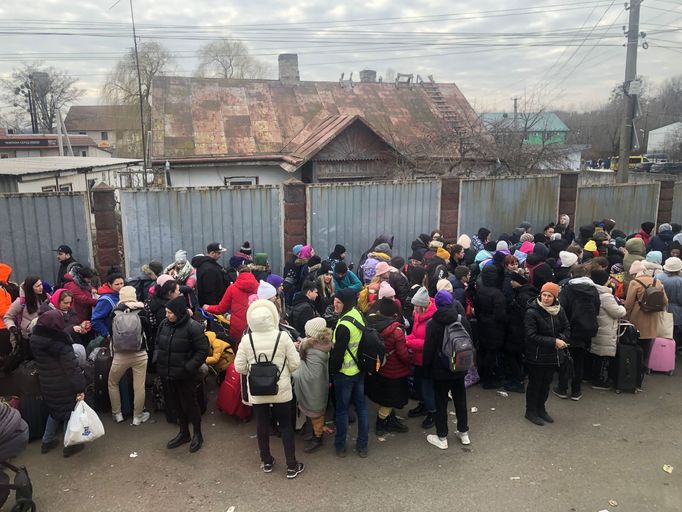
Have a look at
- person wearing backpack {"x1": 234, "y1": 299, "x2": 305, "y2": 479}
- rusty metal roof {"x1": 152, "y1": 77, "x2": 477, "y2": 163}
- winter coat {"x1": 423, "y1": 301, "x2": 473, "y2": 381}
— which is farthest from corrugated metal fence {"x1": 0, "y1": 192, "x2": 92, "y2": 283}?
rusty metal roof {"x1": 152, "y1": 77, "x2": 477, "y2": 163}

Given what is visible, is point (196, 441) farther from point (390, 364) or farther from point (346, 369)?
point (390, 364)

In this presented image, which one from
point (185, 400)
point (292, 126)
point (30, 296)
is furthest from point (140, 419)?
point (292, 126)

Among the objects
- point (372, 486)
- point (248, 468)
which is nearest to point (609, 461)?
point (372, 486)

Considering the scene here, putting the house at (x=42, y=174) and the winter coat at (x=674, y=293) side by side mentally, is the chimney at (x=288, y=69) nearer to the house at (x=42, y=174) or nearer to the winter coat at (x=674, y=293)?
the house at (x=42, y=174)

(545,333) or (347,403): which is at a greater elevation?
(545,333)

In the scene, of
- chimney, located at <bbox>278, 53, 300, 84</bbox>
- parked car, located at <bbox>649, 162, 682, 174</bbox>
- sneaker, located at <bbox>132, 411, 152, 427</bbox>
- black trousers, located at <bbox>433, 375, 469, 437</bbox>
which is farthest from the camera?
parked car, located at <bbox>649, 162, 682, 174</bbox>

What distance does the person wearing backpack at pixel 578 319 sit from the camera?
616cm

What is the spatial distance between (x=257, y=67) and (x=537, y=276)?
145 feet

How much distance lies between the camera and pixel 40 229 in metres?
8.18

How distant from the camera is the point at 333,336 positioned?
516cm

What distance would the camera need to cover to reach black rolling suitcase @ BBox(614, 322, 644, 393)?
6.48 meters

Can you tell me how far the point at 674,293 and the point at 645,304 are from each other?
0.78m

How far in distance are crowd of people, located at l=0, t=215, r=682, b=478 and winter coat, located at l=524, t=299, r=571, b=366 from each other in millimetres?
15

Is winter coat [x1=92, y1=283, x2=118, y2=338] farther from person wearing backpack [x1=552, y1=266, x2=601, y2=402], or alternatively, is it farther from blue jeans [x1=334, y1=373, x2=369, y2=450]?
person wearing backpack [x1=552, y1=266, x2=601, y2=402]
